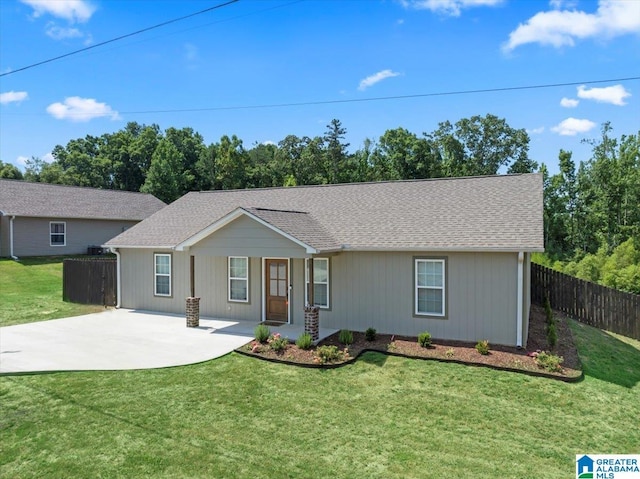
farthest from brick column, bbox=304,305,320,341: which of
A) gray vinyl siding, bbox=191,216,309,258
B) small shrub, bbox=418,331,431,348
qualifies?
small shrub, bbox=418,331,431,348

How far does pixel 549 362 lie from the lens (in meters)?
9.60

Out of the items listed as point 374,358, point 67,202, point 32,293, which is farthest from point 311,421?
point 67,202

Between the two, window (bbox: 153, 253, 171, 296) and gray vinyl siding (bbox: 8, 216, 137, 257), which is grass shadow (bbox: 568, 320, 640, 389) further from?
gray vinyl siding (bbox: 8, 216, 137, 257)

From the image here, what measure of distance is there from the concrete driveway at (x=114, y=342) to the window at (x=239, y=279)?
0.92 metres

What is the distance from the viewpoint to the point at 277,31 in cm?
1381

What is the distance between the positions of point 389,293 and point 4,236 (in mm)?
24324

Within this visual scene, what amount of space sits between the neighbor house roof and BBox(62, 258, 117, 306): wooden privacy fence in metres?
1.65

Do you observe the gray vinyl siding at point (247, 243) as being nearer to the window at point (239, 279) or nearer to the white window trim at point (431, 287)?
the window at point (239, 279)

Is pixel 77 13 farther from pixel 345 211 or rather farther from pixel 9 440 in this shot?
pixel 9 440

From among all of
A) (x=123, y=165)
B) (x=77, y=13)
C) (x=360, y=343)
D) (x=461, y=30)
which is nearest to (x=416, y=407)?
(x=360, y=343)

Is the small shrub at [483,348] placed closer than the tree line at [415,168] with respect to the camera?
Yes

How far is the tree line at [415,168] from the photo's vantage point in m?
29.0

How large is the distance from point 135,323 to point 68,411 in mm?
7093

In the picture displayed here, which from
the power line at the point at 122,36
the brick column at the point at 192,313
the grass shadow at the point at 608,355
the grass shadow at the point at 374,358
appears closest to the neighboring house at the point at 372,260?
the brick column at the point at 192,313
